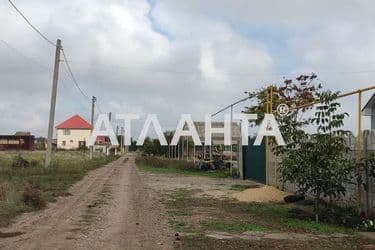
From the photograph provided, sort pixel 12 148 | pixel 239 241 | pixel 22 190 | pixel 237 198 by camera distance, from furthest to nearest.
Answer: pixel 12 148 < pixel 237 198 < pixel 22 190 < pixel 239 241

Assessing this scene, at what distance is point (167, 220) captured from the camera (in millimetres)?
12227

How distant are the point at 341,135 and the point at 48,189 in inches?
442

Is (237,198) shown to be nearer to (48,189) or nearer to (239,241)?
(48,189)

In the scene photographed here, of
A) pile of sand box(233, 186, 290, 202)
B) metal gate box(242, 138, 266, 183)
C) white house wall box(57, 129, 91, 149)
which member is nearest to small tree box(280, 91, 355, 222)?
pile of sand box(233, 186, 290, 202)

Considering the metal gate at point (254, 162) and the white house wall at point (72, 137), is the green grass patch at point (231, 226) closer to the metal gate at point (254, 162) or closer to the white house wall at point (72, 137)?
the metal gate at point (254, 162)

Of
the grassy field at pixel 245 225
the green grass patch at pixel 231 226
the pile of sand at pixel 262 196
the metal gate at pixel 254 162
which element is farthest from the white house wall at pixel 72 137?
the green grass patch at pixel 231 226

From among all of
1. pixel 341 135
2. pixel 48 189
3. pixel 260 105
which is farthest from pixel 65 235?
pixel 260 105

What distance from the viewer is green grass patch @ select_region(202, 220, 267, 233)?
35.3 ft

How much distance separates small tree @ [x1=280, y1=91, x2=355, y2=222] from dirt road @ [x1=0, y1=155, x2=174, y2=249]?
312cm

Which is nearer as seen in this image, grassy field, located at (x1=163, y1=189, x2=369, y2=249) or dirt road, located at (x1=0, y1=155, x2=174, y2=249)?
dirt road, located at (x1=0, y1=155, x2=174, y2=249)

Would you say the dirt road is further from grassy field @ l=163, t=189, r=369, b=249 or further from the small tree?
the small tree

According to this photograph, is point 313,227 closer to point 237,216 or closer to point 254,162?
point 237,216

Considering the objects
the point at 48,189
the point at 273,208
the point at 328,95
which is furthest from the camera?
the point at 48,189

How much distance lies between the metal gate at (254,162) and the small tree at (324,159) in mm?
11512
